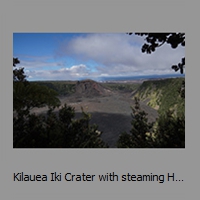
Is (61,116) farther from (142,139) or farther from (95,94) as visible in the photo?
(95,94)

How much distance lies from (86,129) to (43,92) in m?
1.05

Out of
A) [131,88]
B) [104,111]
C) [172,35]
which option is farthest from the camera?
[131,88]

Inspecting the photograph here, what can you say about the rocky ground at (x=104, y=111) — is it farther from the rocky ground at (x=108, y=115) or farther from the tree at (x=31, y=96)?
the tree at (x=31, y=96)

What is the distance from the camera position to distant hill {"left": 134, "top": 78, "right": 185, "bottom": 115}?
1481 centimetres

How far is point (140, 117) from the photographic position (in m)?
4.46

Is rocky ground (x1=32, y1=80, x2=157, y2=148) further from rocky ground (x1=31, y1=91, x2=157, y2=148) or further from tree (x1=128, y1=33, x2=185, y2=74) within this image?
tree (x1=128, y1=33, x2=185, y2=74)

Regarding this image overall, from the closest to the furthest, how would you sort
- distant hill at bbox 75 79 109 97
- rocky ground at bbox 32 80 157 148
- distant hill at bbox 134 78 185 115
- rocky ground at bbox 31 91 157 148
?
rocky ground at bbox 31 91 157 148, rocky ground at bbox 32 80 157 148, distant hill at bbox 75 79 109 97, distant hill at bbox 134 78 185 115

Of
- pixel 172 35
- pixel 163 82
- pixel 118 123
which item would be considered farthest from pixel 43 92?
pixel 163 82

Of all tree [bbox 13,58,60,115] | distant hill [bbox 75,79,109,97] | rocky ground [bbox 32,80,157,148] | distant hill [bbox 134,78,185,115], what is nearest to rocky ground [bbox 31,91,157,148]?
rocky ground [bbox 32,80,157,148]

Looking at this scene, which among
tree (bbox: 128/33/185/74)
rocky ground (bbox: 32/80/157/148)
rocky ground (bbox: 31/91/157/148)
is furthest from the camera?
rocky ground (bbox: 32/80/157/148)

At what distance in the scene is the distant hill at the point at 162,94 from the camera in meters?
14.8

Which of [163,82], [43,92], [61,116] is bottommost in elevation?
[61,116]

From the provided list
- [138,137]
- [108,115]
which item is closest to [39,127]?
[138,137]

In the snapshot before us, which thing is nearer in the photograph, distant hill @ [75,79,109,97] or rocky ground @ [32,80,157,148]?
rocky ground @ [32,80,157,148]
